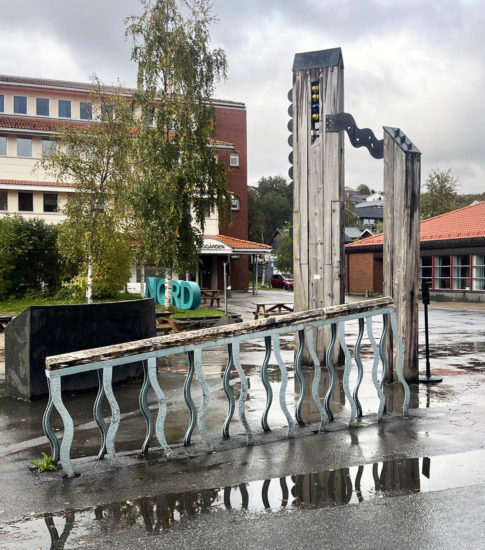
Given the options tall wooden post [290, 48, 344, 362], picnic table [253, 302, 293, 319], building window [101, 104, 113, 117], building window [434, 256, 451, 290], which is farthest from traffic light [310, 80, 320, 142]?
building window [434, 256, 451, 290]

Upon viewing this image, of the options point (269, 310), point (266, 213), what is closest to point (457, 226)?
point (269, 310)

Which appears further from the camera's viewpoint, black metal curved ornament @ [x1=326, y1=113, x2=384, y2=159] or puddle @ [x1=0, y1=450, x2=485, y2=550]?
black metal curved ornament @ [x1=326, y1=113, x2=384, y2=159]

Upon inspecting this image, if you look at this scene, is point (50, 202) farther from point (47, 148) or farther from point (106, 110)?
point (106, 110)

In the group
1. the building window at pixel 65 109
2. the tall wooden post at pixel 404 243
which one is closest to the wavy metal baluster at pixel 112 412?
the tall wooden post at pixel 404 243

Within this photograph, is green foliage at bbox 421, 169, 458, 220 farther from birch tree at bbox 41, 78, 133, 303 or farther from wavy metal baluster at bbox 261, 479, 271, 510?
wavy metal baluster at bbox 261, 479, 271, 510

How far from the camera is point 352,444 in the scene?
5.42 metres

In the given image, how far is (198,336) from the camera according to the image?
523cm

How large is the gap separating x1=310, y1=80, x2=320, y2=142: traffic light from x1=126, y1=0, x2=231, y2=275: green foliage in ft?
47.5

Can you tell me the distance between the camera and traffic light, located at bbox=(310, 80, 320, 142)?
970 centimetres

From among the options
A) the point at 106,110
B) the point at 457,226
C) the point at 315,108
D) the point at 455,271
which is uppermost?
the point at 106,110

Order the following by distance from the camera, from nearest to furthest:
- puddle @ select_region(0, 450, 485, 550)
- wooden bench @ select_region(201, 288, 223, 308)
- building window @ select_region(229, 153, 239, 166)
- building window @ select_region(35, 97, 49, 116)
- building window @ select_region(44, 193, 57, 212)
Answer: puddle @ select_region(0, 450, 485, 550)
wooden bench @ select_region(201, 288, 223, 308)
building window @ select_region(44, 193, 57, 212)
building window @ select_region(35, 97, 49, 116)
building window @ select_region(229, 153, 239, 166)

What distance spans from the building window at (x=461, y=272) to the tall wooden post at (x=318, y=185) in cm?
2597

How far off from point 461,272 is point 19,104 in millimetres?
32786

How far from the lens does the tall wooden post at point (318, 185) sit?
31.7ft
